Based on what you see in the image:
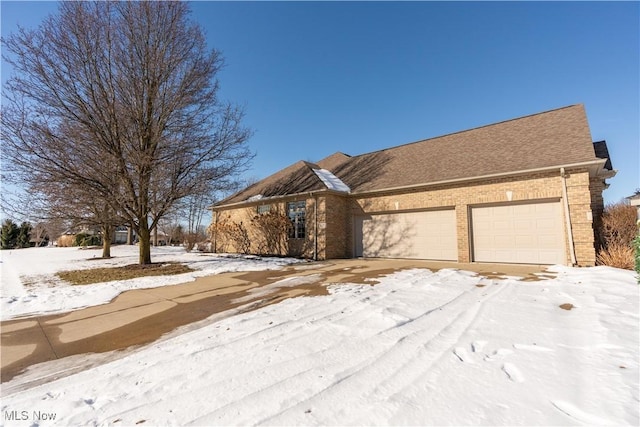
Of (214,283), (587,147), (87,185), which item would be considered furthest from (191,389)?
(587,147)

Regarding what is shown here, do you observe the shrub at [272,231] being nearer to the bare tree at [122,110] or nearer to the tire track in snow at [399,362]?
the bare tree at [122,110]

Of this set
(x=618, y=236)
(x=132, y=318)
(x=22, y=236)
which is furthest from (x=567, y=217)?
(x=22, y=236)

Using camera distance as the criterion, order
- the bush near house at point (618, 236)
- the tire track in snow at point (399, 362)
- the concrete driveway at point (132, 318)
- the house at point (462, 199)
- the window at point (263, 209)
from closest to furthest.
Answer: the tire track in snow at point (399, 362), the concrete driveway at point (132, 318), the bush near house at point (618, 236), the house at point (462, 199), the window at point (263, 209)

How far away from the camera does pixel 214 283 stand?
745 cm

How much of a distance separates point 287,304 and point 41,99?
34.3 ft

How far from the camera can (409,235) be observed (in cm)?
1234

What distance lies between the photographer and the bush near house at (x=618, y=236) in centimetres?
764

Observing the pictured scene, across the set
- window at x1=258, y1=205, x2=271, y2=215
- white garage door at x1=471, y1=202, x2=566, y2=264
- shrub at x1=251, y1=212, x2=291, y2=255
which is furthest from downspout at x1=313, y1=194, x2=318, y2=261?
white garage door at x1=471, y1=202, x2=566, y2=264

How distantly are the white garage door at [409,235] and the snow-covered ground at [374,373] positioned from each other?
7044 mm

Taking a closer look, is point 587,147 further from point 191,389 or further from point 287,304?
point 191,389

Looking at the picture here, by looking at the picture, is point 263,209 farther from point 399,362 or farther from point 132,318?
point 399,362

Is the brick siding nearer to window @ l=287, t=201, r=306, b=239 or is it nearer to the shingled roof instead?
window @ l=287, t=201, r=306, b=239

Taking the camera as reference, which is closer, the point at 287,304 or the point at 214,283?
the point at 287,304

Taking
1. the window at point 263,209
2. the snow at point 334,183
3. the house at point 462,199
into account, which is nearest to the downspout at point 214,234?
the house at point 462,199
